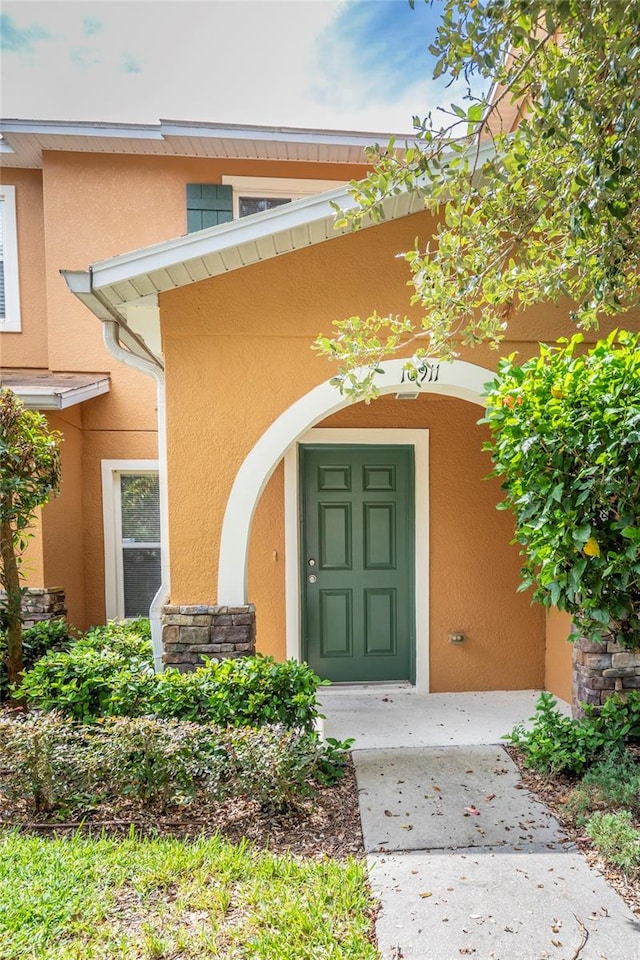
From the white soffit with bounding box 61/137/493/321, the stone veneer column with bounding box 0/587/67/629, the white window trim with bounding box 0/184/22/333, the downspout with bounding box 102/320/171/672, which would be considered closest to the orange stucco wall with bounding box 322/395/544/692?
the downspout with bounding box 102/320/171/672

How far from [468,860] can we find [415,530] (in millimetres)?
2856

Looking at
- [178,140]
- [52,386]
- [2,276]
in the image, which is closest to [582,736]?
[52,386]

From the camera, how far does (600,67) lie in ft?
7.26

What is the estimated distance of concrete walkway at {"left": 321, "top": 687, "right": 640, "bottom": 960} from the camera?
2176mm

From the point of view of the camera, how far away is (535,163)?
2479 millimetres

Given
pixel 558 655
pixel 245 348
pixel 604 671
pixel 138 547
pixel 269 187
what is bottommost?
pixel 558 655

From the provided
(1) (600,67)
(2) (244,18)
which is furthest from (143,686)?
(2) (244,18)

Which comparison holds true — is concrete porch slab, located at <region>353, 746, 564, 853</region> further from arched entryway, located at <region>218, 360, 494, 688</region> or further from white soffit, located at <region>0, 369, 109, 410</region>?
white soffit, located at <region>0, 369, 109, 410</region>

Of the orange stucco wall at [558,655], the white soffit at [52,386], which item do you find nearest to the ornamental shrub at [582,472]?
the orange stucco wall at [558,655]

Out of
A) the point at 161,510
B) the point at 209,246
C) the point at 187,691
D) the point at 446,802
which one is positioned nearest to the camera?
the point at 446,802

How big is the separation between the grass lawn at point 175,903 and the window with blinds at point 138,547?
394 centimetres

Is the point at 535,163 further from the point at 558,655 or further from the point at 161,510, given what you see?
the point at 558,655

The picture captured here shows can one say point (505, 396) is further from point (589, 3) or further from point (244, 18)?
point (244, 18)

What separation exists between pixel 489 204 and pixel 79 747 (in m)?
3.84
